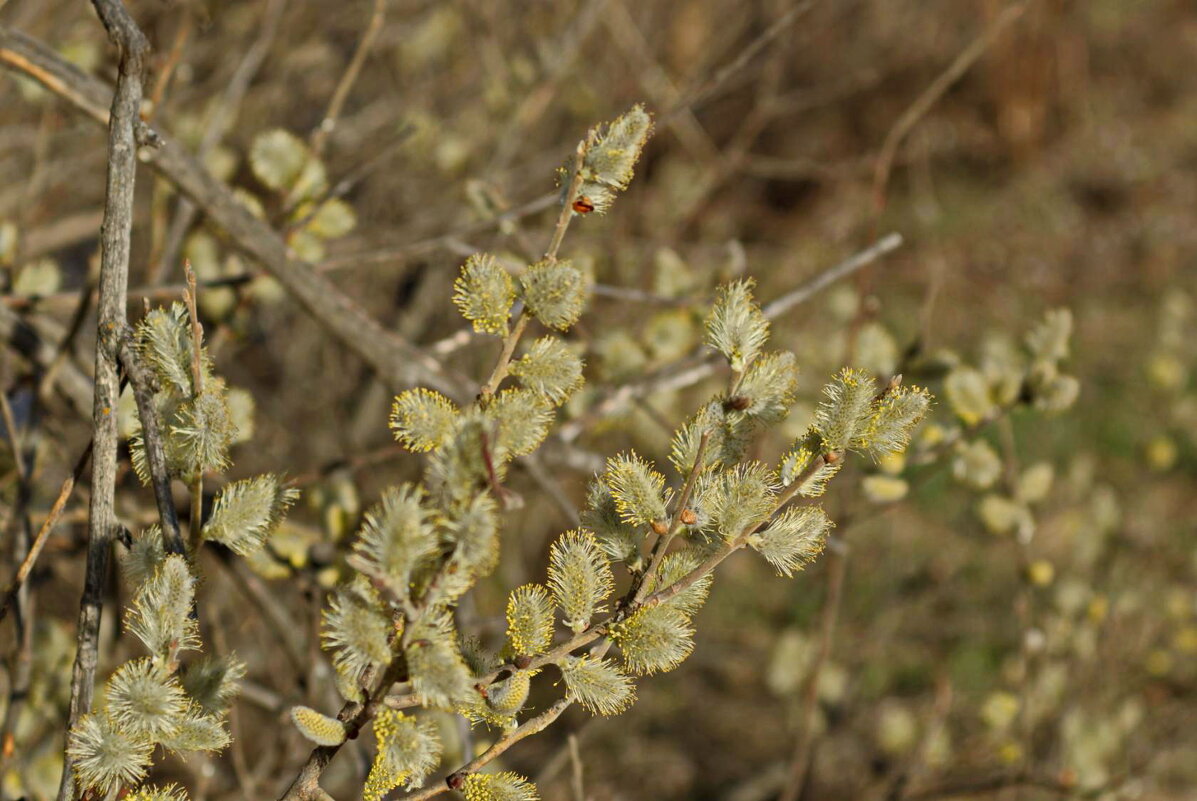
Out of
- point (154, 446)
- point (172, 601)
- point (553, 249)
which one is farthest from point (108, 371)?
point (553, 249)

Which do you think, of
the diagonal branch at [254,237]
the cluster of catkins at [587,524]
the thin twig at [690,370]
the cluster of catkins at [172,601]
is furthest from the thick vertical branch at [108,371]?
the thin twig at [690,370]

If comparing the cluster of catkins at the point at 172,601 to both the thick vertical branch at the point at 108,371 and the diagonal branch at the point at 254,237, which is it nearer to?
the thick vertical branch at the point at 108,371

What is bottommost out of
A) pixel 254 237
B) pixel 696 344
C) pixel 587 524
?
pixel 587 524

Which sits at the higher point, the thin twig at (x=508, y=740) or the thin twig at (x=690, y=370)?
the thin twig at (x=690, y=370)

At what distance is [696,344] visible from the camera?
2.03 meters

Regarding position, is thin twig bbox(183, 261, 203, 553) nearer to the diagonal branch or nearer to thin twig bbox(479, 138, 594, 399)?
thin twig bbox(479, 138, 594, 399)

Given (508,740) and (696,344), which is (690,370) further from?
(508,740)

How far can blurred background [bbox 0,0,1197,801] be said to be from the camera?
1.78m

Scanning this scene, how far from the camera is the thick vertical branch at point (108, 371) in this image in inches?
36.8

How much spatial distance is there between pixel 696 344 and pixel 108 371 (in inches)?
49.1

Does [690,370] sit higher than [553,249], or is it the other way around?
[690,370]

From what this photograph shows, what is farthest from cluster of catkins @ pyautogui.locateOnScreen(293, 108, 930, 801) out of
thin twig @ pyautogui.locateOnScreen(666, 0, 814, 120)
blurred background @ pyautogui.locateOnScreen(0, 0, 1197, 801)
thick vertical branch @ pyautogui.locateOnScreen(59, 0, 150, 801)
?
thin twig @ pyautogui.locateOnScreen(666, 0, 814, 120)

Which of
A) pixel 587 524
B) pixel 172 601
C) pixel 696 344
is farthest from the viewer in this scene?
pixel 696 344

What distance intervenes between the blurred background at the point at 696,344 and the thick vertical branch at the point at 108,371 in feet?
0.93
